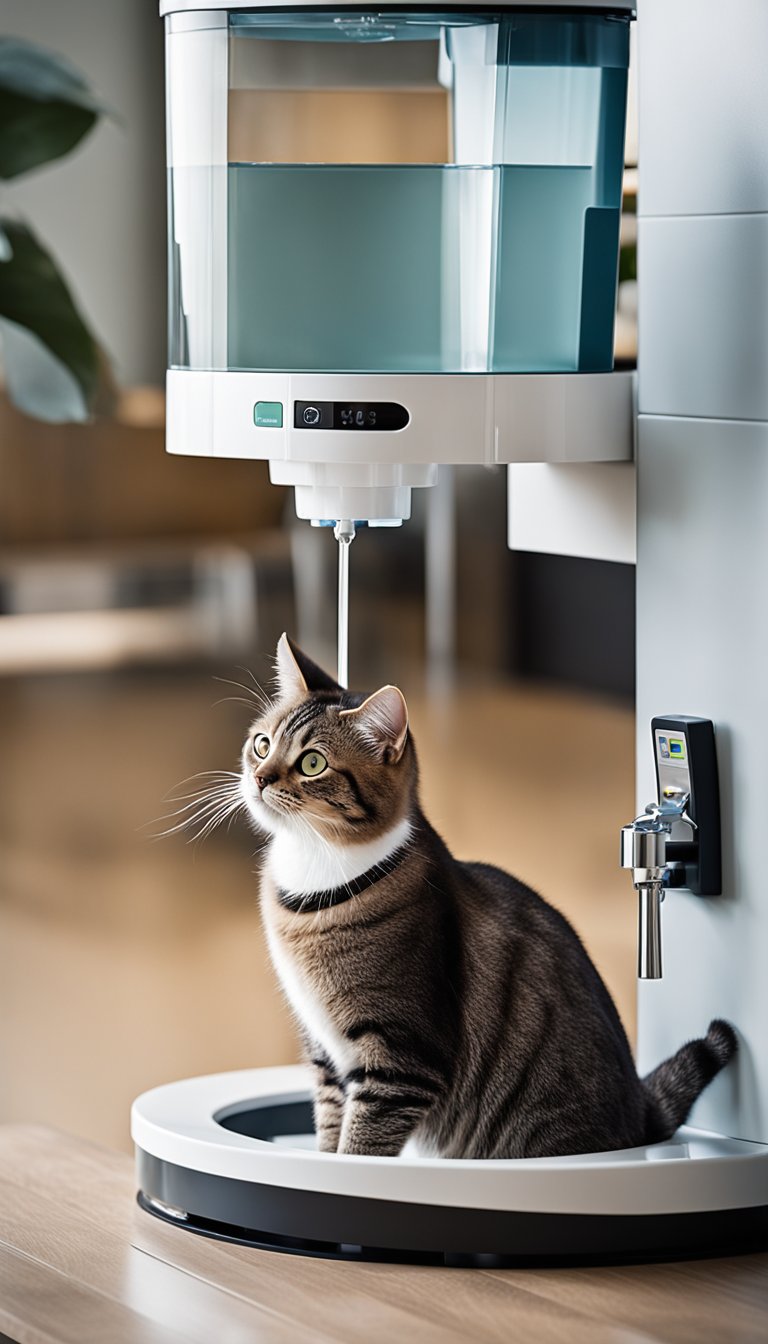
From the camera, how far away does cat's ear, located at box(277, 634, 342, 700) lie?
1.18 meters

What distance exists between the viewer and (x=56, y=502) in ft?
18.0

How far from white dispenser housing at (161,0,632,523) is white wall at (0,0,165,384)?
4081 mm

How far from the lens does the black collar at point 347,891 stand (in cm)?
114

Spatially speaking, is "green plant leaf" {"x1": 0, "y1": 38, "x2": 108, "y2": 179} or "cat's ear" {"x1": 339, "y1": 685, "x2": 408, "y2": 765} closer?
"green plant leaf" {"x1": 0, "y1": 38, "x2": 108, "y2": 179}

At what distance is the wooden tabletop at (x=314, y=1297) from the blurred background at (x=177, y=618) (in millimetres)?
3080

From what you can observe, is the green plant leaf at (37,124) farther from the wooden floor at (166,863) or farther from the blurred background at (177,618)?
the blurred background at (177,618)

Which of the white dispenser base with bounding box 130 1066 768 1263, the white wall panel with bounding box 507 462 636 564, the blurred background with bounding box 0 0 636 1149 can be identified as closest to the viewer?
the white dispenser base with bounding box 130 1066 768 1263

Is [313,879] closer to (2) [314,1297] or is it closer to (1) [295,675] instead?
(1) [295,675]

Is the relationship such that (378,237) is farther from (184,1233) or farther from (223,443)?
(184,1233)

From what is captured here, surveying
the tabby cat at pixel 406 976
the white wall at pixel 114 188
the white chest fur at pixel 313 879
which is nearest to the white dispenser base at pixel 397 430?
the tabby cat at pixel 406 976

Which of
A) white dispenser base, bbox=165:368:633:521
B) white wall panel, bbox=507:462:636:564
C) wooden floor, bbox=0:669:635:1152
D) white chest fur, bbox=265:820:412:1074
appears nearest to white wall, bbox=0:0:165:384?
wooden floor, bbox=0:669:635:1152

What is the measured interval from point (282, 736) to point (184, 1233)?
1.09 feet

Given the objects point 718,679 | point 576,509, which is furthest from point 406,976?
point 576,509

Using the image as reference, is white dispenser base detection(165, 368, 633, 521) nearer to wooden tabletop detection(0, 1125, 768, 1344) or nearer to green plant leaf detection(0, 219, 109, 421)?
green plant leaf detection(0, 219, 109, 421)
